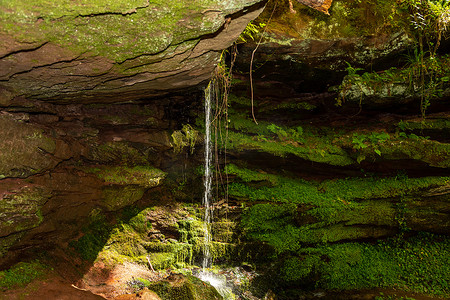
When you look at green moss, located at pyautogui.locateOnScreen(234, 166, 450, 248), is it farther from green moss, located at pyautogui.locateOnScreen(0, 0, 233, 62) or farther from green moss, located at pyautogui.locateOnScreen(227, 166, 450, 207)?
green moss, located at pyautogui.locateOnScreen(0, 0, 233, 62)

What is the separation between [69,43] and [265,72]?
4.26m

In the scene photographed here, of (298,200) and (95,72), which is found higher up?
(95,72)

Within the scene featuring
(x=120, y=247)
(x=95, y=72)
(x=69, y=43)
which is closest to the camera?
(x=69, y=43)

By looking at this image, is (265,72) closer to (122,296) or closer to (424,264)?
(122,296)

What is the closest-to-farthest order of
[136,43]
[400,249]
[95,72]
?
[136,43] → [95,72] → [400,249]

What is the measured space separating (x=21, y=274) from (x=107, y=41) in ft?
11.9

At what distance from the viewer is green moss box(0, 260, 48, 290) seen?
153 inches

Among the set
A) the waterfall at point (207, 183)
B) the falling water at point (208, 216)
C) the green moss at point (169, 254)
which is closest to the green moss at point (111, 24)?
the falling water at point (208, 216)

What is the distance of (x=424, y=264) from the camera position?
6.74 m

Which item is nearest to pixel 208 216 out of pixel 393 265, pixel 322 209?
pixel 322 209

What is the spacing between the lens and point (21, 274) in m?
4.07

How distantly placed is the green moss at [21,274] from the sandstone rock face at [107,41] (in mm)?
2426

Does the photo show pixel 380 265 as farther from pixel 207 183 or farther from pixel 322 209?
pixel 207 183

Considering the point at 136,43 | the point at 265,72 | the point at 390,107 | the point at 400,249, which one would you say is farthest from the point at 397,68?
the point at 136,43
